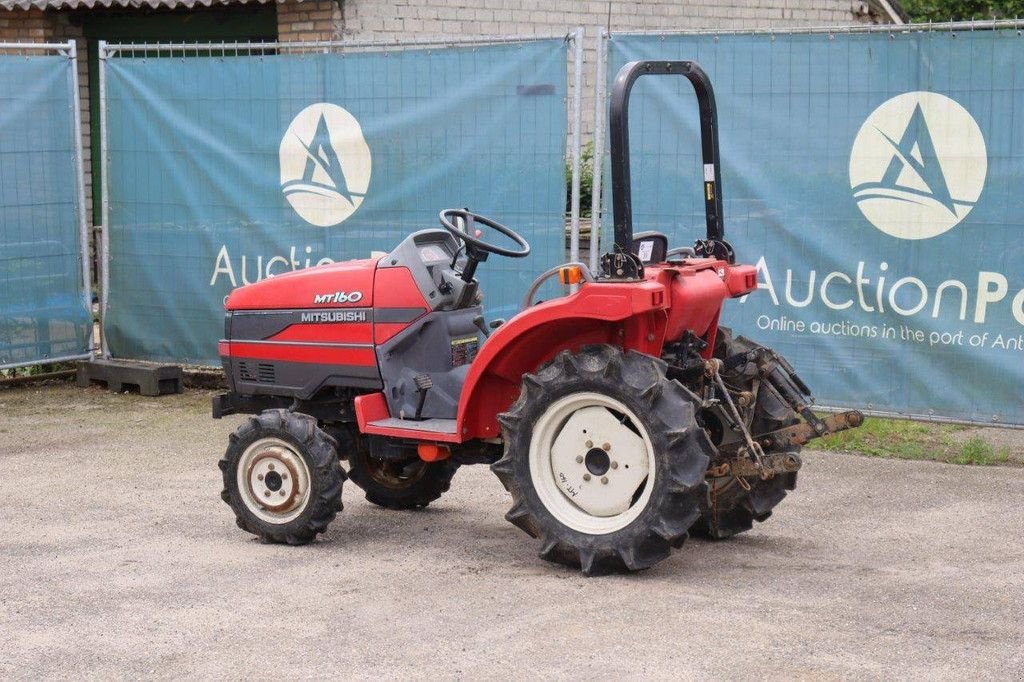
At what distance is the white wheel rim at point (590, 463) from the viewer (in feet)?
18.8

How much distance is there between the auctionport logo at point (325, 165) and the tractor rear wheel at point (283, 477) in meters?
3.68

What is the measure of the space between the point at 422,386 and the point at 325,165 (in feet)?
13.1

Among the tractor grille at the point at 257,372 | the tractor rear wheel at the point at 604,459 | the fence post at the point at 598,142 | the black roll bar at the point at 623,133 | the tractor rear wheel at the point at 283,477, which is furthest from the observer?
the fence post at the point at 598,142

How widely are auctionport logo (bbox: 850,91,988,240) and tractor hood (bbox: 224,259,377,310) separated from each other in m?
3.15

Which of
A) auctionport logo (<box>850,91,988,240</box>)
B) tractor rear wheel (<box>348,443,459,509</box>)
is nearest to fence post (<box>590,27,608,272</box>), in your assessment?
auctionport logo (<box>850,91,988,240</box>)

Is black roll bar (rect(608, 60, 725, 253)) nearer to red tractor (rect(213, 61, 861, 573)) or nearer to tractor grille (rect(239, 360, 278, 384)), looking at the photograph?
red tractor (rect(213, 61, 861, 573))

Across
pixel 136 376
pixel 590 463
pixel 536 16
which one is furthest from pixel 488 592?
pixel 536 16

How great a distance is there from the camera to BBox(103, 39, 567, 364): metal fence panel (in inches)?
368

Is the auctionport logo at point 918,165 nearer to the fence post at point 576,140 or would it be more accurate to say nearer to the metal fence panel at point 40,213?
the fence post at point 576,140

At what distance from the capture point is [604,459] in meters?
5.80

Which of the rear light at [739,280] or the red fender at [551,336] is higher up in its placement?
the rear light at [739,280]

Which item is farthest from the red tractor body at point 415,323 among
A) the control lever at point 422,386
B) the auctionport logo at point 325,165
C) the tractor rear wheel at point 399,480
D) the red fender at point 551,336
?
the auctionport logo at point 325,165

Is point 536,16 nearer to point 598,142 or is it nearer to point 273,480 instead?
point 598,142

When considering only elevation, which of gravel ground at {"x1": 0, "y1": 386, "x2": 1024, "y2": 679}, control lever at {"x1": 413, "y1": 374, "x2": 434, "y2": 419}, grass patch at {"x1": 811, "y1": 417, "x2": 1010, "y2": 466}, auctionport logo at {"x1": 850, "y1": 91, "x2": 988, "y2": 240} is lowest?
gravel ground at {"x1": 0, "y1": 386, "x2": 1024, "y2": 679}
